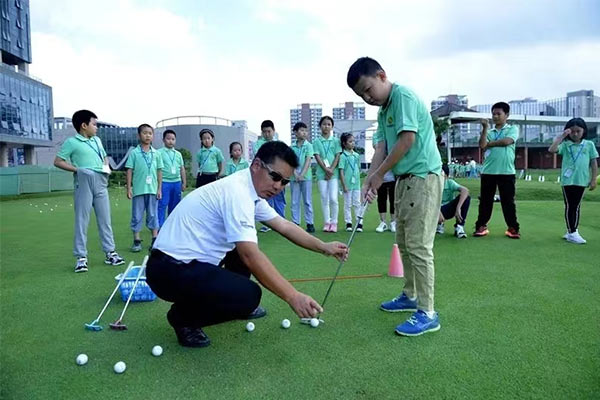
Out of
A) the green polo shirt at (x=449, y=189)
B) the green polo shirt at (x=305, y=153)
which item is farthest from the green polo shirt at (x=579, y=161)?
the green polo shirt at (x=305, y=153)

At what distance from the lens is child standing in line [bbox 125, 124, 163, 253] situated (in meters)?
6.89

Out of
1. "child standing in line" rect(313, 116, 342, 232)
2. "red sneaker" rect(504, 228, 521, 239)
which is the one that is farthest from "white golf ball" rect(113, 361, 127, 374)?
"red sneaker" rect(504, 228, 521, 239)

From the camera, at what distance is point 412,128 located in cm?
327

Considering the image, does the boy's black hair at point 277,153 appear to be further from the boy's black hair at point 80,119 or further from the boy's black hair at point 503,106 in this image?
the boy's black hair at point 503,106

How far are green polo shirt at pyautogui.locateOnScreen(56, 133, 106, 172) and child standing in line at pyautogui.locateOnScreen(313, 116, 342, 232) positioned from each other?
411cm

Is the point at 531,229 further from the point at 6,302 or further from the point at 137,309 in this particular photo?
the point at 6,302

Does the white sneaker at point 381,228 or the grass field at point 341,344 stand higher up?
the white sneaker at point 381,228

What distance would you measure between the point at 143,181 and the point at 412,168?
479 centimetres

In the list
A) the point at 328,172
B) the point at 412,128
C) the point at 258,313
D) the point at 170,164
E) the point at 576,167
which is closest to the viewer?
the point at 412,128

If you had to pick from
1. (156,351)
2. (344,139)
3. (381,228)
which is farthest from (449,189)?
(156,351)

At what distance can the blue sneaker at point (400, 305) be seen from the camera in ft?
12.7

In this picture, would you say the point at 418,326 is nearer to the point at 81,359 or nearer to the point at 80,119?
the point at 81,359

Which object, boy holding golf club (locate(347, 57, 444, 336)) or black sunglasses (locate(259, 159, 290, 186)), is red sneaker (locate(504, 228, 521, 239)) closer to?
boy holding golf club (locate(347, 57, 444, 336))

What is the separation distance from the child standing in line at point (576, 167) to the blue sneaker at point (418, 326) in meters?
4.76
